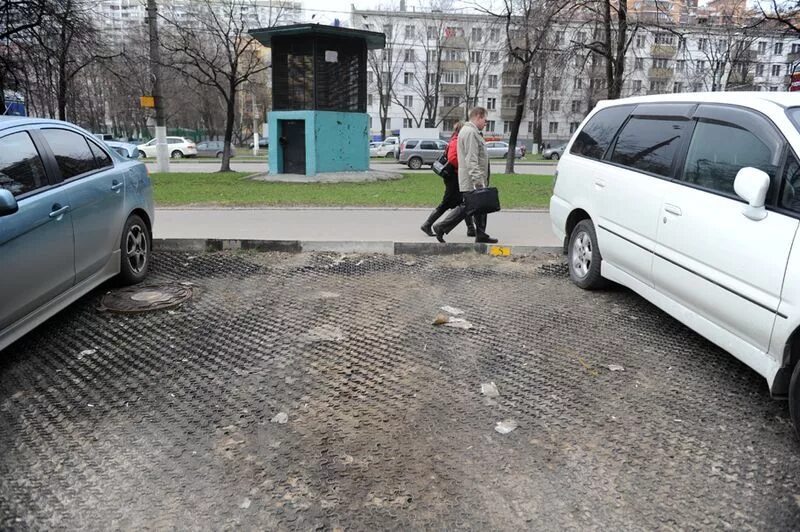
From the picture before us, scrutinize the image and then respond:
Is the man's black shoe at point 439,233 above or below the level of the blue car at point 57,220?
below

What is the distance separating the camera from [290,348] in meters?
4.50

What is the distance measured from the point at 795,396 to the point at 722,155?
175 cm

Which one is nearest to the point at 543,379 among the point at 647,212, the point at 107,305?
the point at 647,212

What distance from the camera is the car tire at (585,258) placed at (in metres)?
5.72

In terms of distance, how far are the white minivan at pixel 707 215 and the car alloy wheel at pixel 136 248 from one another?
439 cm

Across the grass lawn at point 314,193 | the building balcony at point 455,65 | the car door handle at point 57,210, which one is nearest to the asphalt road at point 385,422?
the car door handle at point 57,210

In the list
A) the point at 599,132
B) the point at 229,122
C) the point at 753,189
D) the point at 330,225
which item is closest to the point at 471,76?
the point at 229,122

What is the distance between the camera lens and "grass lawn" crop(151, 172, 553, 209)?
41.9 feet

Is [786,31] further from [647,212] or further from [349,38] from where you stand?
[647,212]


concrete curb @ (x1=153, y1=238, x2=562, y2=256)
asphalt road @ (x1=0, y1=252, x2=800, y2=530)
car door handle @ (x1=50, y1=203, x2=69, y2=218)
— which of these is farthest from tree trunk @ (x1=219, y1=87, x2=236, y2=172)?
car door handle @ (x1=50, y1=203, x2=69, y2=218)

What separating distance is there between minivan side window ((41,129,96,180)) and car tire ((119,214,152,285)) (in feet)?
2.31

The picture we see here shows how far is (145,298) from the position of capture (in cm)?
558

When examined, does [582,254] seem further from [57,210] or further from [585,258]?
[57,210]

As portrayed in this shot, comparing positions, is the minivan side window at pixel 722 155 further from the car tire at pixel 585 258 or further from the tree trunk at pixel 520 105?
the tree trunk at pixel 520 105
